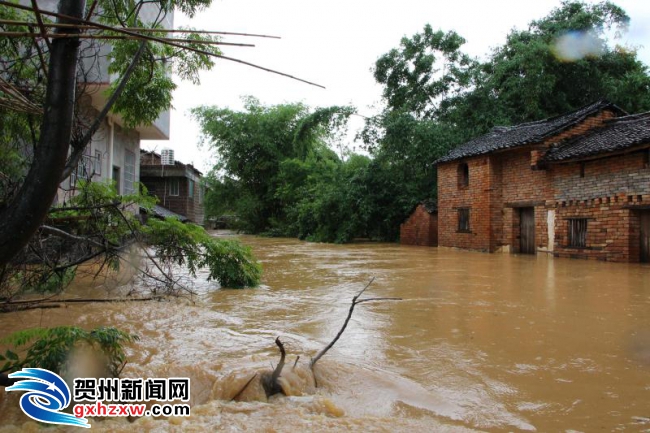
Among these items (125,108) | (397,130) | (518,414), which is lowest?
(518,414)

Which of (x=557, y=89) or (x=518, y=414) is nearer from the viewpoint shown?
(x=518, y=414)

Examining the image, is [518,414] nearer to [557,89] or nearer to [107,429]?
[107,429]

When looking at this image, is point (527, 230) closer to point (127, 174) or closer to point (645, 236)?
point (645, 236)

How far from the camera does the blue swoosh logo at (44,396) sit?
267cm

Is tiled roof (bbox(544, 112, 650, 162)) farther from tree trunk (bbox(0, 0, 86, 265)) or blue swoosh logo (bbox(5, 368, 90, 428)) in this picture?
blue swoosh logo (bbox(5, 368, 90, 428))

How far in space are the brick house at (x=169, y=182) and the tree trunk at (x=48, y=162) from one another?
25.0 m

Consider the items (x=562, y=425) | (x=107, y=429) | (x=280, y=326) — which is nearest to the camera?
(x=107, y=429)

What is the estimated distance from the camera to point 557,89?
20.7 m

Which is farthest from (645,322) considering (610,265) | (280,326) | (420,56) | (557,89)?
(420,56)

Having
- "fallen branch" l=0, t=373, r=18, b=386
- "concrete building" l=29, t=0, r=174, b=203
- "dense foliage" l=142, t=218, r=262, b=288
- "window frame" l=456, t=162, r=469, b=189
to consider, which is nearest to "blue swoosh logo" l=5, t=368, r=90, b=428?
"fallen branch" l=0, t=373, r=18, b=386

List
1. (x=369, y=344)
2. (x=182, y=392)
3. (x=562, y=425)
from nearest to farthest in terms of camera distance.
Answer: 1. (x=562, y=425)
2. (x=182, y=392)
3. (x=369, y=344)

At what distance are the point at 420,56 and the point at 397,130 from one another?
5.29 meters

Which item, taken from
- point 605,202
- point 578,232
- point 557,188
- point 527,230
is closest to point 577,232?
point 578,232

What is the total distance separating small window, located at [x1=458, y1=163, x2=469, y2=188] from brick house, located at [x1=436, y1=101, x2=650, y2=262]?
4 cm
